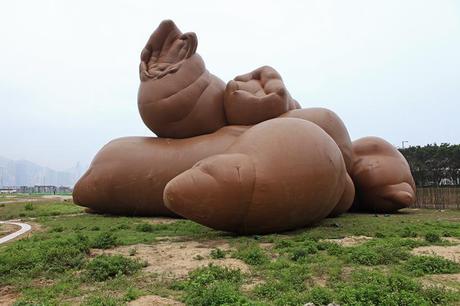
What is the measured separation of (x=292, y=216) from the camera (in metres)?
7.84

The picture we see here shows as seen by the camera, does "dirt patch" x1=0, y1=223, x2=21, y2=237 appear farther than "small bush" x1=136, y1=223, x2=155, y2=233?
Yes

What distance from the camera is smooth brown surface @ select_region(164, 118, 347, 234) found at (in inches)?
288

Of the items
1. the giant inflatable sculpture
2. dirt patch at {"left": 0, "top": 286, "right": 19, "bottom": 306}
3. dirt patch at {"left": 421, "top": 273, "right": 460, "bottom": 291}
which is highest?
the giant inflatable sculpture

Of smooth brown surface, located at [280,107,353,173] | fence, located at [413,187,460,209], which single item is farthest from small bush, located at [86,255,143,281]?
fence, located at [413,187,460,209]

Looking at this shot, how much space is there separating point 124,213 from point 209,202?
17.0 ft

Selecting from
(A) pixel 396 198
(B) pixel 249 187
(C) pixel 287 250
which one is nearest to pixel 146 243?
(B) pixel 249 187

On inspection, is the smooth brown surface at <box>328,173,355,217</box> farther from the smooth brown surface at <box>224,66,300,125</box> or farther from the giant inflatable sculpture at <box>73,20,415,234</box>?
the smooth brown surface at <box>224,66,300,125</box>

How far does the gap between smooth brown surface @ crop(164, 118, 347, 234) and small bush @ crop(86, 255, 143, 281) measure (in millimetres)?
1986

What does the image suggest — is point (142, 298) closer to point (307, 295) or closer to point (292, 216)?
point (307, 295)

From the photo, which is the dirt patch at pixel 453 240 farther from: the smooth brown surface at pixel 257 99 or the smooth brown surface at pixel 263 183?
the smooth brown surface at pixel 257 99

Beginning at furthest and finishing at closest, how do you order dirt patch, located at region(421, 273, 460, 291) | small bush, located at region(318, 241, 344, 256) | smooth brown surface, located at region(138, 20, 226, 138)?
1. smooth brown surface, located at region(138, 20, 226, 138)
2. small bush, located at region(318, 241, 344, 256)
3. dirt patch, located at region(421, 273, 460, 291)

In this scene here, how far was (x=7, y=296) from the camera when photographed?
4605 mm

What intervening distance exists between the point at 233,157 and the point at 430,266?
3.57 meters

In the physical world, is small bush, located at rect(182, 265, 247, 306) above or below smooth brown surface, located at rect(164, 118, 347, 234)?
below
